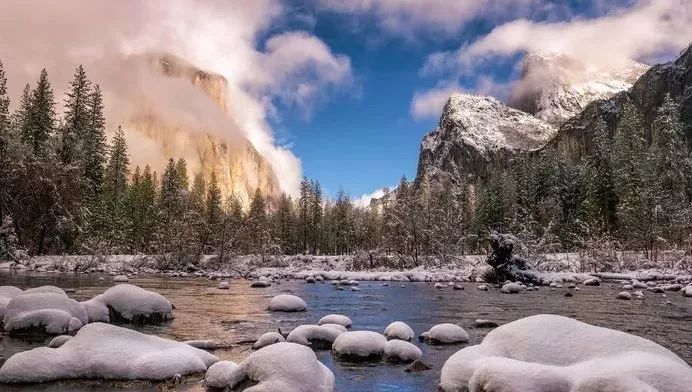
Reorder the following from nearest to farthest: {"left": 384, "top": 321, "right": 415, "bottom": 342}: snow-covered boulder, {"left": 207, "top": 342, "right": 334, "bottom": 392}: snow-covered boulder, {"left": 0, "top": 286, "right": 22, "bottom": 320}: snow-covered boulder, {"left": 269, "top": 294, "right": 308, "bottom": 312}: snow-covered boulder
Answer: {"left": 207, "top": 342, "right": 334, "bottom": 392}: snow-covered boulder
{"left": 384, "top": 321, "right": 415, "bottom": 342}: snow-covered boulder
{"left": 0, "top": 286, "right": 22, "bottom": 320}: snow-covered boulder
{"left": 269, "top": 294, "right": 308, "bottom": 312}: snow-covered boulder

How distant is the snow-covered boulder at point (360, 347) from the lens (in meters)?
9.50

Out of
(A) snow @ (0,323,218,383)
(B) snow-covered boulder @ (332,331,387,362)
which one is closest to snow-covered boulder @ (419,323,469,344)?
(B) snow-covered boulder @ (332,331,387,362)

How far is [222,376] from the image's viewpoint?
7281mm

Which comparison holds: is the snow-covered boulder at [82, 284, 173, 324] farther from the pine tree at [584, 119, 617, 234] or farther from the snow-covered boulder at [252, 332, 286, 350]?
the pine tree at [584, 119, 617, 234]

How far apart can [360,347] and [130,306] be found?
6832 mm

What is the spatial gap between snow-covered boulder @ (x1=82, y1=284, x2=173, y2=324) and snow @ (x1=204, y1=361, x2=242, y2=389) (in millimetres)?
6364

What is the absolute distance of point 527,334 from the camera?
7676mm

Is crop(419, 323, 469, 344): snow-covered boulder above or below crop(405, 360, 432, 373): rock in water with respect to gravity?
above

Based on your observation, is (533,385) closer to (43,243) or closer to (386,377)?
(386,377)

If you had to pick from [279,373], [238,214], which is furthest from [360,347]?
→ [238,214]

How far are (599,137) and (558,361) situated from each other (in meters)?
71.3

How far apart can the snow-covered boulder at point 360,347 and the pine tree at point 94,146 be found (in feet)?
165

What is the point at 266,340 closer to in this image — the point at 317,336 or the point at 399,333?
the point at 317,336

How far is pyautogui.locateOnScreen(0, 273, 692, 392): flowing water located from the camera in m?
8.25
